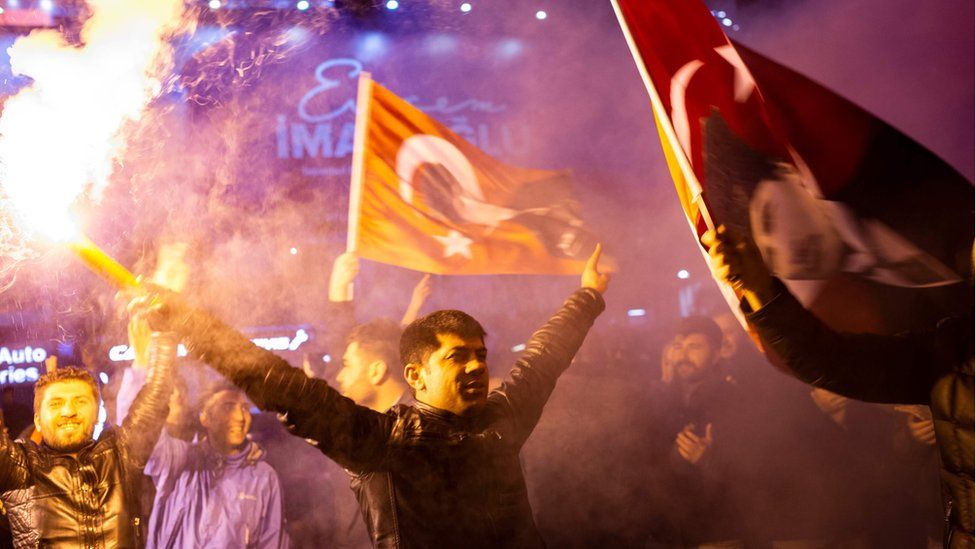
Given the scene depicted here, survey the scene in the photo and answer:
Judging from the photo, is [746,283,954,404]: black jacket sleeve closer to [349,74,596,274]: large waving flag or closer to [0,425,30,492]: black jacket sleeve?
[349,74,596,274]: large waving flag

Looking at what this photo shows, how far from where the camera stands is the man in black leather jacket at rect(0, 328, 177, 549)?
311 centimetres

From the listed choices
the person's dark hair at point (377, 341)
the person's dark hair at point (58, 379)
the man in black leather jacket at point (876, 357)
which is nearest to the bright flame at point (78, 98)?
the person's dark hair at point (58, 379)

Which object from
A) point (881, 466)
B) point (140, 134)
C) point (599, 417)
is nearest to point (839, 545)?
point (881, 466)

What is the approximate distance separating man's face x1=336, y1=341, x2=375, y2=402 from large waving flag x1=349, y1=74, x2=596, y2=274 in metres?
0.51

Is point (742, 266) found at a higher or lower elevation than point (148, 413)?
higher

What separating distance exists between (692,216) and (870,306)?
26.9 inches

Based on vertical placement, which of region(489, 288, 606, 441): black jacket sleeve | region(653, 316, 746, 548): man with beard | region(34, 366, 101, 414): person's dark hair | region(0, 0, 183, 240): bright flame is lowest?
region(653, 316, 746, 548): man with beard

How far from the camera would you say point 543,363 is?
8.83 ft

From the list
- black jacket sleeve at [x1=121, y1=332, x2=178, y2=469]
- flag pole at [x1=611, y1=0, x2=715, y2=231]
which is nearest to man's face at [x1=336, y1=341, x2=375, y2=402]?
black jacket sleeve at [x1=121, y1=332, x2=178, y2=469]

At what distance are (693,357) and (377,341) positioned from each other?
1.69 metres

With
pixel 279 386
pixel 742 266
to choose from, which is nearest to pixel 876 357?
pixel 742 266

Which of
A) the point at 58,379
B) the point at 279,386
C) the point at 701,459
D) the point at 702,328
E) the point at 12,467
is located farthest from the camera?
the point at 702,328

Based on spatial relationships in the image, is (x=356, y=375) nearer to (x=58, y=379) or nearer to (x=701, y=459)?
(x=58, y=379)
